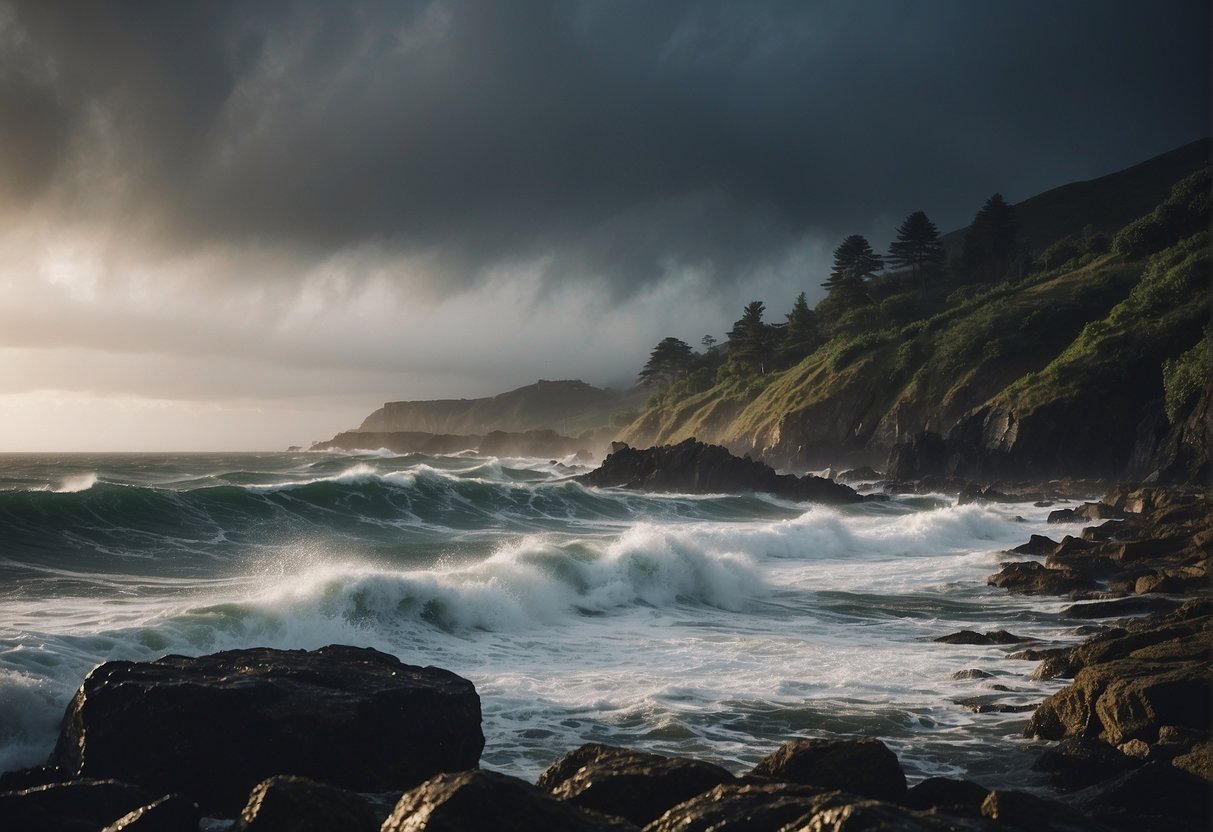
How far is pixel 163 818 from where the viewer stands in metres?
6.16

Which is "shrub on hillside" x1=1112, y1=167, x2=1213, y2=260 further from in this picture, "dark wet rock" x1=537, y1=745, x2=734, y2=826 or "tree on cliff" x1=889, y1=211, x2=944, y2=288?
"dark wet rock" x1=537, y1=745, x2=734, y2=826

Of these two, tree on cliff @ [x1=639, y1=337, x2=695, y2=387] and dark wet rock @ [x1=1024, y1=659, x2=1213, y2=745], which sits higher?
tree on cliff @ [x1=639, y1=337, x2=695, y2=387]

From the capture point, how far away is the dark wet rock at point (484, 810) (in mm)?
5555

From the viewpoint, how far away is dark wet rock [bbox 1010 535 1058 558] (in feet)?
90.4

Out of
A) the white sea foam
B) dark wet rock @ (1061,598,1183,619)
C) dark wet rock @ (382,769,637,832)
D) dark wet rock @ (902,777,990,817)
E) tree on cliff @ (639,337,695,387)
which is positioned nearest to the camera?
dark wet rock @ (382,769,637,832)

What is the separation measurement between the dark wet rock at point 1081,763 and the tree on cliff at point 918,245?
96964 mm

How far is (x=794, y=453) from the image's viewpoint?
239ft

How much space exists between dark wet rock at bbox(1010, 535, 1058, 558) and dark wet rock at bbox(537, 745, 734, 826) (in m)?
24.0

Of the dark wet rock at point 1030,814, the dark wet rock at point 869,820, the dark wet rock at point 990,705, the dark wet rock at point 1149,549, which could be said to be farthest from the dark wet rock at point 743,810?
the dark wet rock at point 1149,549

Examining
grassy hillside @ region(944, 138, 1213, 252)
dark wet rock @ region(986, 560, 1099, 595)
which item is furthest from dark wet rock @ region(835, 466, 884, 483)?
grassy hillside @ region(944, 138, 1213, 252)

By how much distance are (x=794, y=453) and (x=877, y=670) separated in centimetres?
5995

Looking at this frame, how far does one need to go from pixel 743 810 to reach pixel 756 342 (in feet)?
315

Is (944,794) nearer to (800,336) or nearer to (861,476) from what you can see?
(861,476)

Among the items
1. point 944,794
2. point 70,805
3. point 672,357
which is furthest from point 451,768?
point 672,357
